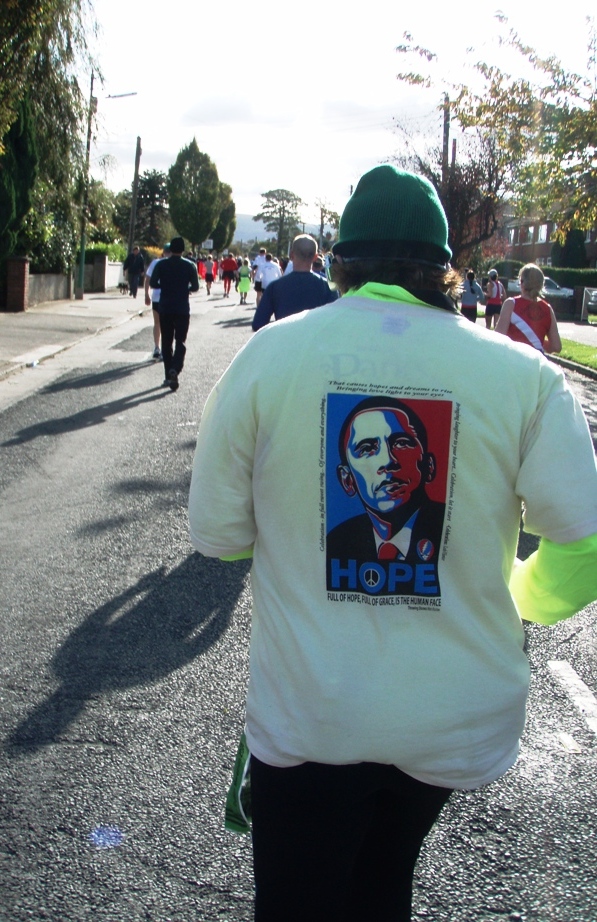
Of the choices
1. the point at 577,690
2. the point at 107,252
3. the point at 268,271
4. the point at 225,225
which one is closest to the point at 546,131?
the point at 268,271

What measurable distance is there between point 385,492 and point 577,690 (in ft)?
9.57

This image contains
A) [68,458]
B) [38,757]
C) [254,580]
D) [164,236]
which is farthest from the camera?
[164,236]

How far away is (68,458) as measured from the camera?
852cm

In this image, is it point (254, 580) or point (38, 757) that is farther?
point (38, 757)

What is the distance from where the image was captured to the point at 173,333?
1205 cm

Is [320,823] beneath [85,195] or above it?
beneath

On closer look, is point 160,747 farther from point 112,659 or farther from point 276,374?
point 276,374

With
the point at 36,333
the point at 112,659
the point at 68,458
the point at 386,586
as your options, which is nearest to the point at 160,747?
the point at 112,659

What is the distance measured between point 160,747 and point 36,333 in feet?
53.1

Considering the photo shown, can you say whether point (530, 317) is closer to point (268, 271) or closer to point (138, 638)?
point (138, 638)

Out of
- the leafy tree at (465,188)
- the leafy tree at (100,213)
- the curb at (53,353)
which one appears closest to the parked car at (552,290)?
the leafy tree at (465,188)

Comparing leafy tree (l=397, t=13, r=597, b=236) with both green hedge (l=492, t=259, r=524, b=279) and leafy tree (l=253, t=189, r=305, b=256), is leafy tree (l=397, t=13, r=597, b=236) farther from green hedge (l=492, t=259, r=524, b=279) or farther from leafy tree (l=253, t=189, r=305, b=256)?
Result: leafy tree (l=253, t=189, r=305, b=256)

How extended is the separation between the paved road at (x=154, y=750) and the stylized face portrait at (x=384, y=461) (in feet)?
5.24

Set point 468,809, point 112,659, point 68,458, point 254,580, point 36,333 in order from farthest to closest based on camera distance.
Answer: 1. point 36,333
2. point 68,458
3. point 112,659
4. point 468,809
5. point 254,580
